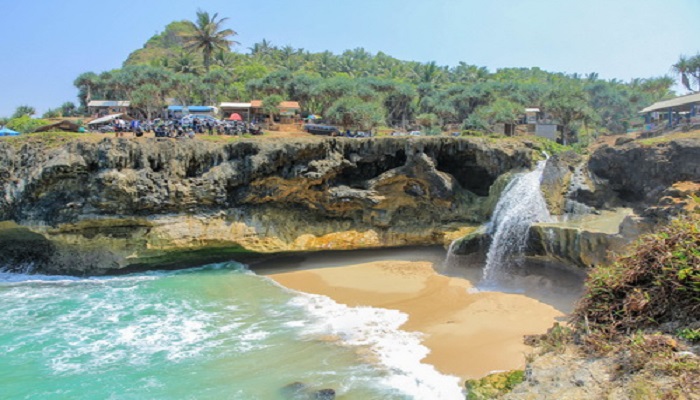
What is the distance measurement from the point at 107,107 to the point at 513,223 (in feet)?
189

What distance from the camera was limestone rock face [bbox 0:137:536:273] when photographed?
24.8m

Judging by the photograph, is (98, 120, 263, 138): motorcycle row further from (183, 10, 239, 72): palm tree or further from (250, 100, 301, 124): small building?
(183, 10, 239, 72): palm tree

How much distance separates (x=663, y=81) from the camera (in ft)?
275

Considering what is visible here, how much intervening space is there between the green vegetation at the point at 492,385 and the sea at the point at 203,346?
1.01 m

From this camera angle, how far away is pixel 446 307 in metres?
20.0

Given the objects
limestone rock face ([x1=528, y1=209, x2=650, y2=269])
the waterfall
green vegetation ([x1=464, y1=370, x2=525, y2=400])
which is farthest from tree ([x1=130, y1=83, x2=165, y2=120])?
green vegetation ([x1=464, y1=370, x2=525, y2=400])

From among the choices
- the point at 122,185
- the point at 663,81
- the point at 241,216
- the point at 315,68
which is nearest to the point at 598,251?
the point at 241,216

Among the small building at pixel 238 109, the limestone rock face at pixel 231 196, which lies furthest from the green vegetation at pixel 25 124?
the small building at pixel 238 109

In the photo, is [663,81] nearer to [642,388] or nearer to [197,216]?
[197,216]

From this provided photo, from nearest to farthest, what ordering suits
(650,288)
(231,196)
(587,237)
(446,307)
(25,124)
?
(650,288) < (587,237) < (446,307) < (231,196) < (25,124)

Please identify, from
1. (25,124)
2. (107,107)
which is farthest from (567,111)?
(107,107)

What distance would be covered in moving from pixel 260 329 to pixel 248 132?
18060mm

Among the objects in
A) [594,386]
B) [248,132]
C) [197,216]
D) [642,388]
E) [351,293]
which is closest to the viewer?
[642,388]

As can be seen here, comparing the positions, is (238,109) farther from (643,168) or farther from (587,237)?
(587,237)
